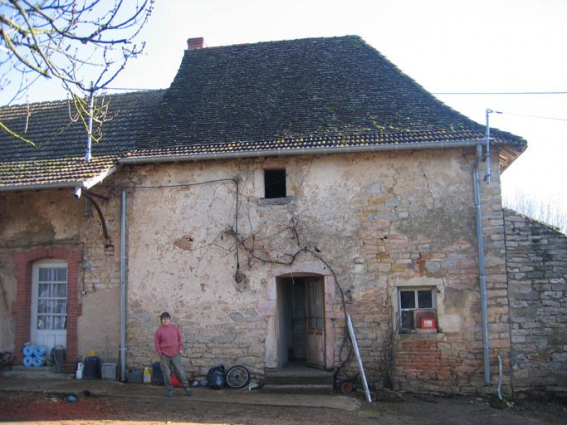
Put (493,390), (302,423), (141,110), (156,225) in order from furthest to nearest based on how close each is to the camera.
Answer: (141,110)
(156,225)
(493,390)
(302,423)

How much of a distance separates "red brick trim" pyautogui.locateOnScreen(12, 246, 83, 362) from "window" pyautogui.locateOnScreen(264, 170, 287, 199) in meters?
4.15

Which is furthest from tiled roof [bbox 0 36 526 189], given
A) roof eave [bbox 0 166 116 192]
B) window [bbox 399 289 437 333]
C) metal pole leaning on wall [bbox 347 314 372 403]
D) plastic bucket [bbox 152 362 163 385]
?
plastic bucket [bbox 152 362 163 385]

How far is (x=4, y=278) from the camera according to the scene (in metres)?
11.9

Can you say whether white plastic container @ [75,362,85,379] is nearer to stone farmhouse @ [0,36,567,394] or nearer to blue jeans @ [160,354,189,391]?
stone farmhouse @ [0,36,567,394]

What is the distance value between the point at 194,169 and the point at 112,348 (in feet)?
13.2

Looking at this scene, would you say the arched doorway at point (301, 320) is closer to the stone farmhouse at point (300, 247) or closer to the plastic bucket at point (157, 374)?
the stone farmhouse at point (300, 247)

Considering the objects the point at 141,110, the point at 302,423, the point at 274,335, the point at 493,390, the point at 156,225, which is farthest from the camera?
the point at 141,110

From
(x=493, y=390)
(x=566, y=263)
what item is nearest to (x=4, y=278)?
(x=493, y=390)

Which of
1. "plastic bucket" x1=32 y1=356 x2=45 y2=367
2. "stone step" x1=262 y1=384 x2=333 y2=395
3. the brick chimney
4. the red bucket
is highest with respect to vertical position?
the brick chimney

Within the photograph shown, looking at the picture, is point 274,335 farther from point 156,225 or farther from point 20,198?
point 20,198

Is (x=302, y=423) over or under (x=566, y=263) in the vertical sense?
under

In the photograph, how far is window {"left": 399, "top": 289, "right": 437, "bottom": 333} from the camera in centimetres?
1050

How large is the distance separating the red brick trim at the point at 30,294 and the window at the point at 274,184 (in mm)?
4152

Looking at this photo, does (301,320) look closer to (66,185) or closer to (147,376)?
(147,376)
